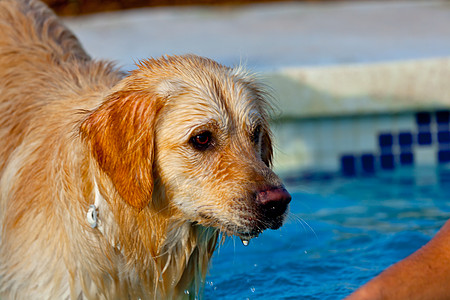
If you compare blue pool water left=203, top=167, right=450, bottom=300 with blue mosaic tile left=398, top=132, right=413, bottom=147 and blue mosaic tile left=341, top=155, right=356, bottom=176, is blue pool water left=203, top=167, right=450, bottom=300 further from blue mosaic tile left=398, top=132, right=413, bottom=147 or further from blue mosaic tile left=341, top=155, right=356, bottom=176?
blue mosaic tile left=398, top=132, right=413, bottom=147

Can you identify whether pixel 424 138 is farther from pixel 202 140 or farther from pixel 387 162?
pixel 202 140

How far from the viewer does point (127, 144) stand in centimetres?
280

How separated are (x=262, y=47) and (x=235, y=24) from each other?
1391mm

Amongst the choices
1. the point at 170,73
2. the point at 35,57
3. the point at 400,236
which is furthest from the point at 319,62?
the point at 170,73

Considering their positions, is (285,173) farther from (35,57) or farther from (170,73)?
(170,73)

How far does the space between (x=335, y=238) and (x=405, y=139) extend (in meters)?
1.75

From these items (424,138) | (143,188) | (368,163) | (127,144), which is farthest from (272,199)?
(424,138)

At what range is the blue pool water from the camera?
161 inches

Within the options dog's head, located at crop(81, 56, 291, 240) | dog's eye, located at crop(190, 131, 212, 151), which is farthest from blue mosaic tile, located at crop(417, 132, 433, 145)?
dog's eye, located at crop(190, 131, 212, 151)

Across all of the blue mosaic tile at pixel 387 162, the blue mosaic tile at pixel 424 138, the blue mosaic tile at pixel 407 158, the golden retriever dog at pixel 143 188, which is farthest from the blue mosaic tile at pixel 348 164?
the golden retriever dog at pixel 143 188

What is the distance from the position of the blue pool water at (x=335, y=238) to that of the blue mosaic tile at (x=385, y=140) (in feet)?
0.84

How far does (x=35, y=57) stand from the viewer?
386 cm

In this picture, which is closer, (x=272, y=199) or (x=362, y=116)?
(x=272, y=199)

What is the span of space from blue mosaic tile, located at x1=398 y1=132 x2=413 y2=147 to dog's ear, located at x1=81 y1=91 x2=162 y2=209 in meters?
3.88
